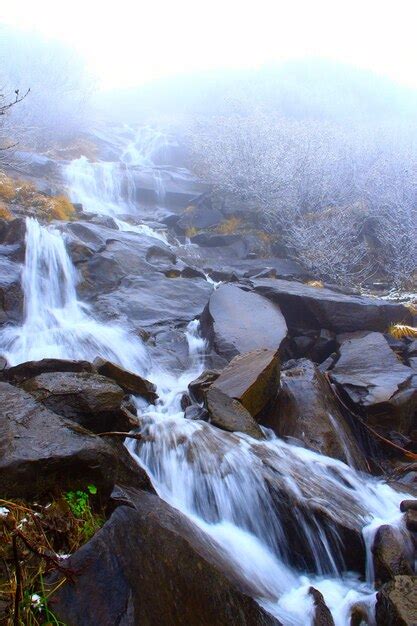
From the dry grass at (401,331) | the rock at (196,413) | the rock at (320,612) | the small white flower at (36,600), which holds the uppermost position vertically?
the small white flower at (36,600)

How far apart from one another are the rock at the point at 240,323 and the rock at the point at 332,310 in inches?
19.2

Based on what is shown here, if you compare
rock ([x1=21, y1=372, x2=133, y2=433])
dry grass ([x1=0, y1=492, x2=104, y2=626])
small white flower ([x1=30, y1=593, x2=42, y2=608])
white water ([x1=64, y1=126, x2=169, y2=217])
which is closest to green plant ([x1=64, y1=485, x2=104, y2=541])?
dry grass ([x1=0, y1=492, x2=104, y2=626])

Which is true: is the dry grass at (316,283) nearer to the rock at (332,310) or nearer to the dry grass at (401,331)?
the rock at (332,310)

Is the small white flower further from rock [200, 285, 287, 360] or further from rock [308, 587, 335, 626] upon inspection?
rock [200, 285, 287, 360]

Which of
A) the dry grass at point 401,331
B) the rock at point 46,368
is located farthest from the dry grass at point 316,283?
the rock at point 46,368

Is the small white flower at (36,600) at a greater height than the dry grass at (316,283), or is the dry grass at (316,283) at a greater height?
the small white flower at (36,600)

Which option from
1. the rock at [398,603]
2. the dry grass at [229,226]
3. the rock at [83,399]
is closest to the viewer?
the rock at [398,603]

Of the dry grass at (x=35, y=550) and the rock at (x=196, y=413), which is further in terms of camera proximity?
the rock at (x=196, y=413)

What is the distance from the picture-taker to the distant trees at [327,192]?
43.1 ft

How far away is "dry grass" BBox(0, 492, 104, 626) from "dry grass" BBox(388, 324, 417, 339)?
7.60 m

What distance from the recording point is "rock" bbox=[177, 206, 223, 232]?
16266mm

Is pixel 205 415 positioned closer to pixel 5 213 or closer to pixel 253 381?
pixel 253 381

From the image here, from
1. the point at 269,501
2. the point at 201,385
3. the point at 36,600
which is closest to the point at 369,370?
the point at 201,385

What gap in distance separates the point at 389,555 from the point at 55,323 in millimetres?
6504
